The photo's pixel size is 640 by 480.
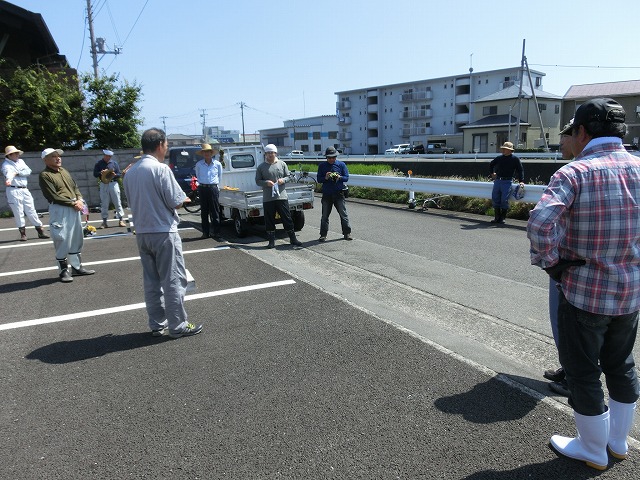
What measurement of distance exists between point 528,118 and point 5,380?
2170 inches

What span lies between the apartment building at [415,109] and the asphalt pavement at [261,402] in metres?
57.2

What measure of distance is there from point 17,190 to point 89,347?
7727mm

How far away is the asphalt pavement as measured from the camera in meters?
2.68

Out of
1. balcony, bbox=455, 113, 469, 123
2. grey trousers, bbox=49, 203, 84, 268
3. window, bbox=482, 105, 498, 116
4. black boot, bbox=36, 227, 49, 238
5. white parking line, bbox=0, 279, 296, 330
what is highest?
balcony, bbox=455, 113, 469, 123

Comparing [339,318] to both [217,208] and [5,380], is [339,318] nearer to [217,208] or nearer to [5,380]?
[5,380]

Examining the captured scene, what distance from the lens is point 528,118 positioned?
5053 cm

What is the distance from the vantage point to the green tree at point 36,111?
1526 cm

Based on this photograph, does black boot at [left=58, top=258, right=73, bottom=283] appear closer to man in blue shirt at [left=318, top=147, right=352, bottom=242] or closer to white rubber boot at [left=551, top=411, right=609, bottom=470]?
man in blue shirt at [left=318, top=147, right=352, bottom=242]

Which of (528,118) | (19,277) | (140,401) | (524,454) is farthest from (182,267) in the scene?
(528,118)

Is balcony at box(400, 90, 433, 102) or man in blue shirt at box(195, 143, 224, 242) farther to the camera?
balcony at box(400, 90, 433, 102)

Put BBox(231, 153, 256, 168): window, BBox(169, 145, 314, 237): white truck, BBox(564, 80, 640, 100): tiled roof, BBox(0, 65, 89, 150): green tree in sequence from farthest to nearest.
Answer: BBox(564, 80, 640, 100): tiled roof
BBox(0, 65, 89, 150): green tree
BBox(231, 153, 256, 168): window
BBox(169, 145, 314, 237): white truck

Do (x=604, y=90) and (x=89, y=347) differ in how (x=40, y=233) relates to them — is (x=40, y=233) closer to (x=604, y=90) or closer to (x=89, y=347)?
(x=89, y=347)

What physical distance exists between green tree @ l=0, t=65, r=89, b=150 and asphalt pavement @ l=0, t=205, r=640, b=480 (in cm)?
1255

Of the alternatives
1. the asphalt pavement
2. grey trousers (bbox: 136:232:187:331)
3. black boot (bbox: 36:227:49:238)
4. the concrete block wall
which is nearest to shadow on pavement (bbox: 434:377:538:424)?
the asphalt pavement
